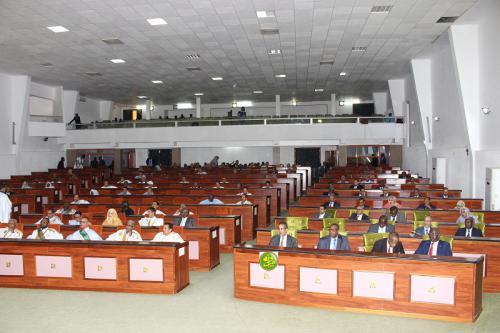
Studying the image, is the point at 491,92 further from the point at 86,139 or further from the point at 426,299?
the point at 86,139

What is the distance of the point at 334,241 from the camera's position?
732 centimetres

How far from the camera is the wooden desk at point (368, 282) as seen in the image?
5.83 metres

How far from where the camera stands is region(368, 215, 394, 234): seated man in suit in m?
8.39

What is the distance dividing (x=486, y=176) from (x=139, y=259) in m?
10.6

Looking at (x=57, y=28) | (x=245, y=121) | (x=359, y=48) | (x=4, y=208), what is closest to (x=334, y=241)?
(x=4, y=208)

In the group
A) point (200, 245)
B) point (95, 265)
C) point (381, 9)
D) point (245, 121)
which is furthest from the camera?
point (245, 121)

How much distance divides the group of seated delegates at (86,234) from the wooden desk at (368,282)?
5.11 ft

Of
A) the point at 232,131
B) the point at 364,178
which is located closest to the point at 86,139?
the point at 232,131

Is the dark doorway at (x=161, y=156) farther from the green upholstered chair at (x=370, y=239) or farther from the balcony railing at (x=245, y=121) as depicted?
the green upholstered chair at (x=370, y=239)

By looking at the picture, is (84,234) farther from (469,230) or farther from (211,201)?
(469,230)

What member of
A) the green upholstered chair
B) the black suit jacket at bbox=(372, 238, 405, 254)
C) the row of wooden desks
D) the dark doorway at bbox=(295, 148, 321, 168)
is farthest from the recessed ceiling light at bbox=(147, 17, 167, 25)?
the dark doorway at bbox=(295, 148, 321, 168)

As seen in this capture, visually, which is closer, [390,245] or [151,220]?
[390,245]

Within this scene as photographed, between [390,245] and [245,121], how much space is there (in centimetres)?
1917

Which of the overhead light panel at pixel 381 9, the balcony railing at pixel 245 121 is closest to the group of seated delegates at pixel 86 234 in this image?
the overhead light panel at pixel 381 9
